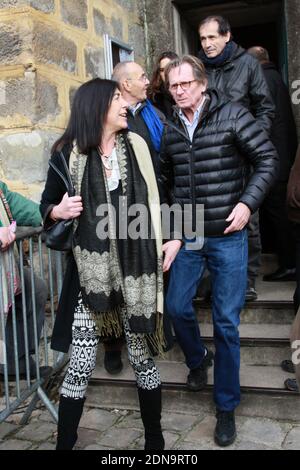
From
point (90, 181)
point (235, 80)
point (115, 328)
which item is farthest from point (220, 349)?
point (235, 80)

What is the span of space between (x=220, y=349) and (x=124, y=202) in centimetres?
98

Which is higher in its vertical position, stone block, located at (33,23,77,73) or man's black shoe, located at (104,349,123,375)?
stone block, located at (33,23,77,73)

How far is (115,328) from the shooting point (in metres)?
2.73

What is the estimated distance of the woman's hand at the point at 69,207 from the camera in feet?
8.47

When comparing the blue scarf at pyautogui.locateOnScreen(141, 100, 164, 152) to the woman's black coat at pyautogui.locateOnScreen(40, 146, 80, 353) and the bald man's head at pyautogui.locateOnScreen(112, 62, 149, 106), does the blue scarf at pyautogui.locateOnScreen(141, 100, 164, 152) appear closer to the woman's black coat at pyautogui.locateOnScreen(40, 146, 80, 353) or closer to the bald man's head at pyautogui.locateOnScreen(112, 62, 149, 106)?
the bald man's head at pyautogui.locateOnScreen(112, 62, 149, 106)

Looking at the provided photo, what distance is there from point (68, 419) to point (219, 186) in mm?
1351

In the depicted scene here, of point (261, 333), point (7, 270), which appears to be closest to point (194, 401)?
point (261, 333)

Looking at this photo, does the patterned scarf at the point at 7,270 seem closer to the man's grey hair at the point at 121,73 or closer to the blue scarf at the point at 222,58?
the man's grey hair at the point at 121,73

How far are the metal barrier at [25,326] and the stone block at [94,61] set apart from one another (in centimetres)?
155

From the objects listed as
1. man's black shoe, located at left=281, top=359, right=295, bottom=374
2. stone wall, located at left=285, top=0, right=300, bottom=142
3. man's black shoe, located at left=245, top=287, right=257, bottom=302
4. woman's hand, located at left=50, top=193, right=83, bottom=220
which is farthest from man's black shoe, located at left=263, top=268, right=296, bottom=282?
woman's hand, located at left=50, top=193, right=83, bottom=220

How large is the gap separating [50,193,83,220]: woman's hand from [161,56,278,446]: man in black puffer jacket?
68cm

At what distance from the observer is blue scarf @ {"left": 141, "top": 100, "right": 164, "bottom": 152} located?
3403mm

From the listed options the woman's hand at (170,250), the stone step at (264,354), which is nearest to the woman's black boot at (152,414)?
the woman's hand at (170,250)
